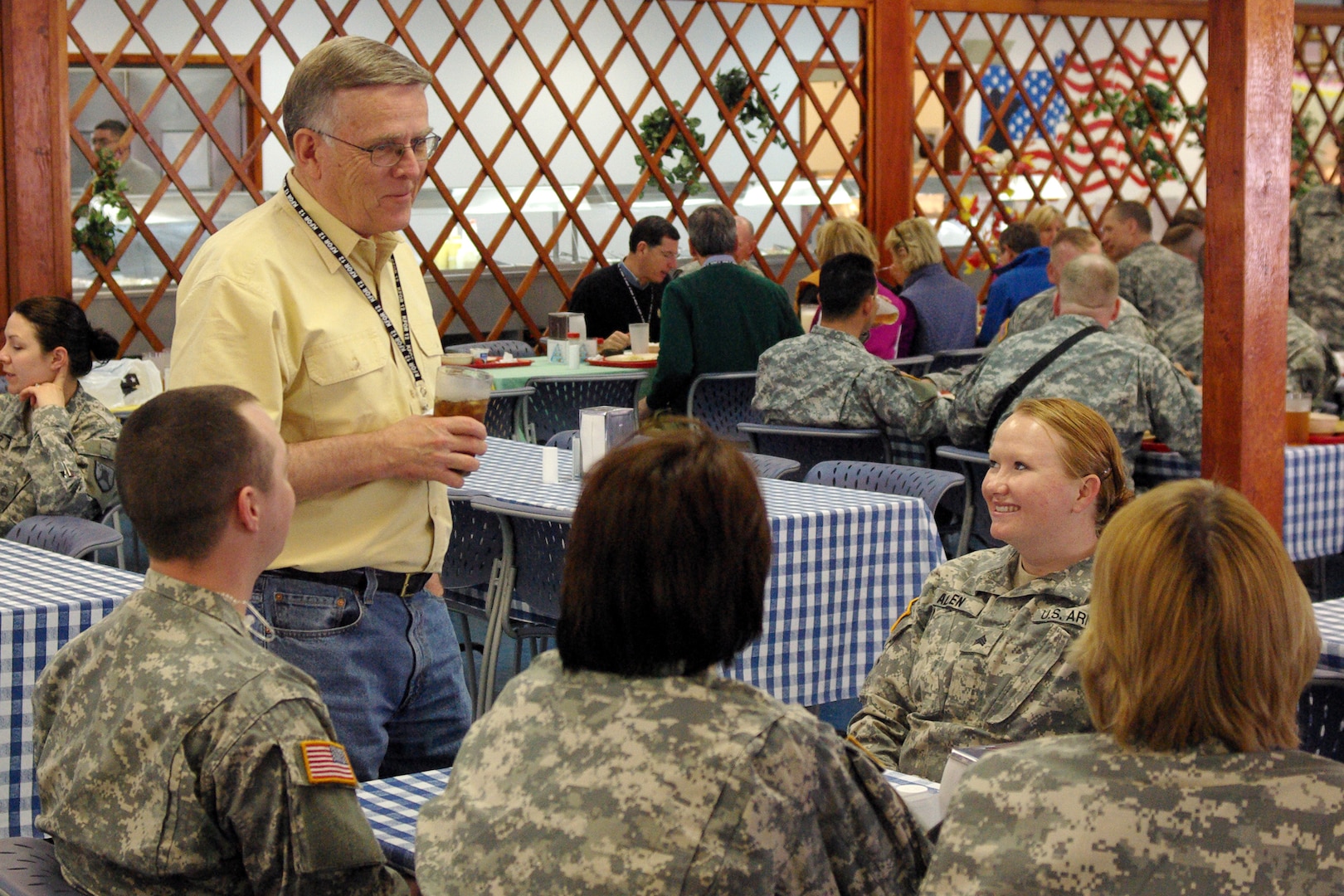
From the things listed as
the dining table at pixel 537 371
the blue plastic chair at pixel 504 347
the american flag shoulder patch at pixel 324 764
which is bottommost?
the american flag shoulder patch at pixel 324 764

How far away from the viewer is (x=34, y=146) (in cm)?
439

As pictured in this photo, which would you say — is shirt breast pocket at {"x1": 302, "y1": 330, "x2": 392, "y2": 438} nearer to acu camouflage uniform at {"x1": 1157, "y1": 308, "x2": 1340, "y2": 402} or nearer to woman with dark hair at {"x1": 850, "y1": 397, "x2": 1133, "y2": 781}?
woman with dark hair at {"x1": 850, "y1": 397, "x2": 1133, "y2": 781}

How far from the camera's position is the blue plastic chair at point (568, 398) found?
457cm

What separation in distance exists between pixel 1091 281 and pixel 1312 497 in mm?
613

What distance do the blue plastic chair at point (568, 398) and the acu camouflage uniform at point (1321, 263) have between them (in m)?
2.37

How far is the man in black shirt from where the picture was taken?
488 centimetres

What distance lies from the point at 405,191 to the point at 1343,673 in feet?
3.55

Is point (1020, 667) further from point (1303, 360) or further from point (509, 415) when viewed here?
point (509, 415)

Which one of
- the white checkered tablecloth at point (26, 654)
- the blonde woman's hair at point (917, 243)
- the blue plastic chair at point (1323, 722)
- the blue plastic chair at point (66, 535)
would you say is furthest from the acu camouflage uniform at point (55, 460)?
the blonde woman's hair at point (917, 243)

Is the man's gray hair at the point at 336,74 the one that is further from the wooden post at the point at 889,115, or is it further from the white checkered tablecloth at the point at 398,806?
the wooden post at the point at 889,115

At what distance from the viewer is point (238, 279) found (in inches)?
51.7

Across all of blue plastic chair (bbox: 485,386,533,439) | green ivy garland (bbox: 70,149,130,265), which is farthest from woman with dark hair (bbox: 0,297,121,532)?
green ivy garland (bbox: 70,149,130,265)

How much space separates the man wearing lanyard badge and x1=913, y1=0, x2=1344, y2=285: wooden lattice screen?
196 inches

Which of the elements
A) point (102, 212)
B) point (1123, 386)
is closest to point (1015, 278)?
point (1123, 386)
